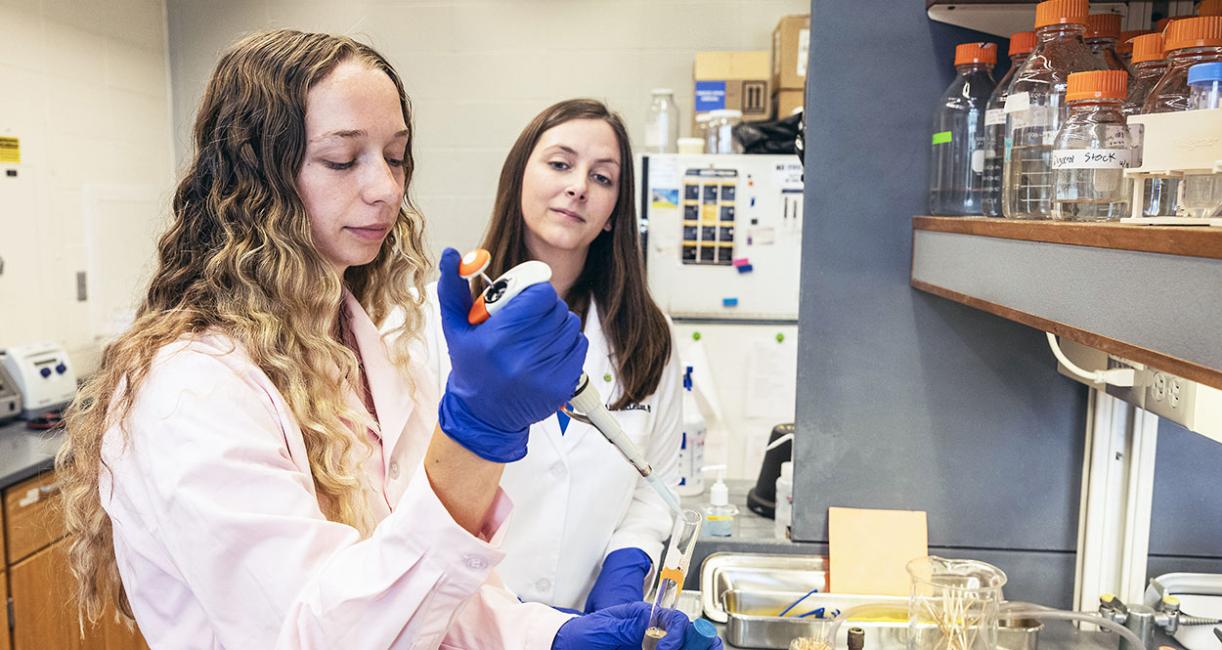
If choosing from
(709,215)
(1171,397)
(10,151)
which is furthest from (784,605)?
(10,151)

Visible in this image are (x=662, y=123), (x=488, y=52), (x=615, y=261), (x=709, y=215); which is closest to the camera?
(x=615, y=261)

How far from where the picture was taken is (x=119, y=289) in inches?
147

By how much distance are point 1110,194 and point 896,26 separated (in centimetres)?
75

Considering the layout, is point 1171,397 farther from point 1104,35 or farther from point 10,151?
point 10,151

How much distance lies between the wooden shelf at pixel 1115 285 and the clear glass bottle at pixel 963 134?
0.28 metres

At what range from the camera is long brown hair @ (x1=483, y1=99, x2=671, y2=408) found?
189 cm

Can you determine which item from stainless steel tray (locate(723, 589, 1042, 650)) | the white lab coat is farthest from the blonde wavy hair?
stainless steel tray (locate(723, 589, 1042, 650))

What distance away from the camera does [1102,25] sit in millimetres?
1199

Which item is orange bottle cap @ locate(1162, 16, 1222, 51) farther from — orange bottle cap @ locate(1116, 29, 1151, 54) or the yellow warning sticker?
the yellow warning sticker

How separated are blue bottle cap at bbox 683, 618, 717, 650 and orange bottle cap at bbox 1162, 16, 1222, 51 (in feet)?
2.96

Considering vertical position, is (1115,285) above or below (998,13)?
below

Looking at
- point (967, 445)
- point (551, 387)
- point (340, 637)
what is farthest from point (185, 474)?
point (967, 445)

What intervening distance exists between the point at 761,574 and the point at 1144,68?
109cm

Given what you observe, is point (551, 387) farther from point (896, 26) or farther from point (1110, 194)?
point (896, 26)
